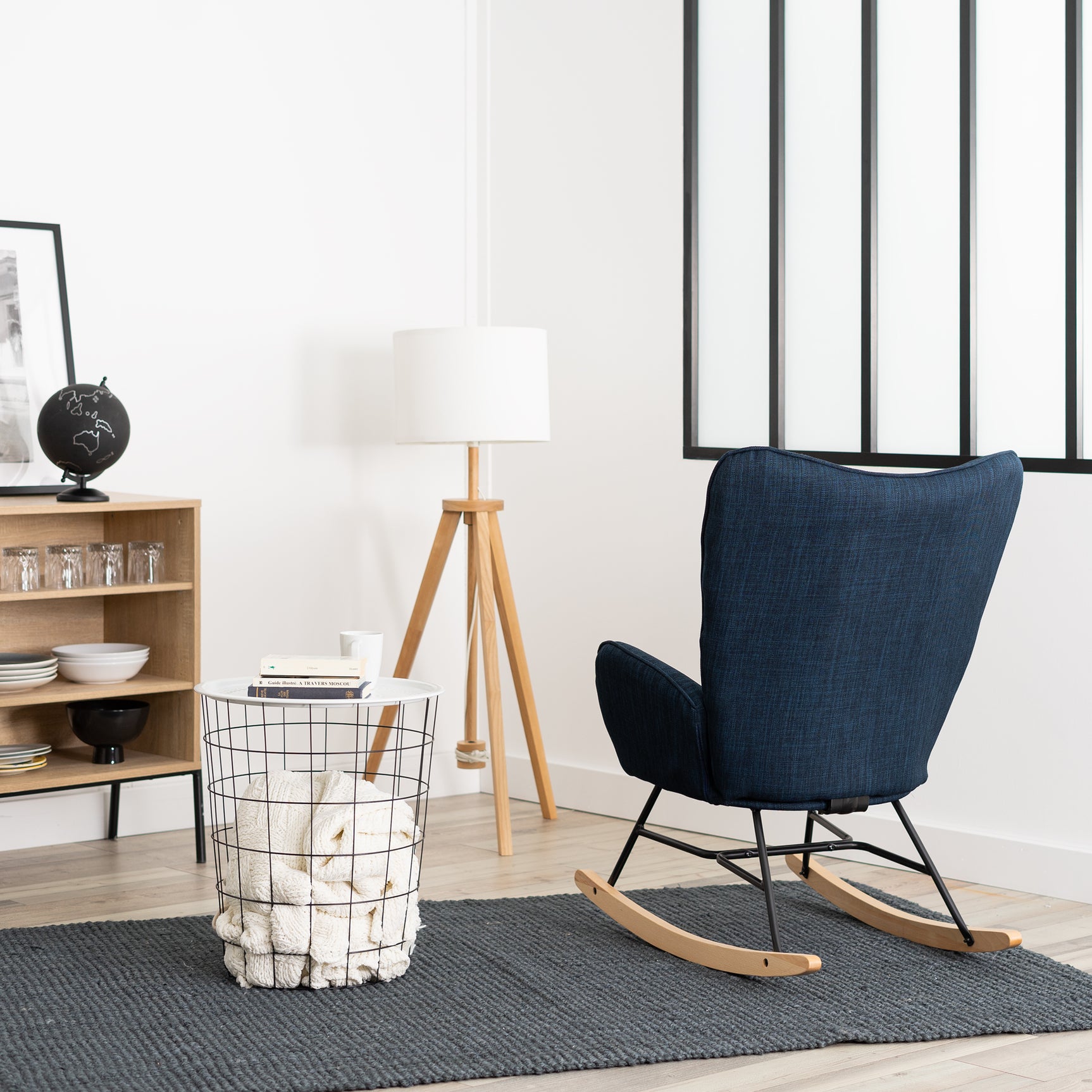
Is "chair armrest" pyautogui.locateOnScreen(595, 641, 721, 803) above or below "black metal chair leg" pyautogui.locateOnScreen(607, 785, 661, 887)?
above

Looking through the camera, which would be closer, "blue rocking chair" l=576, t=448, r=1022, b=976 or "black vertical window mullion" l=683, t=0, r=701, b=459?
"blue rocking chair" l=576, t=448, r=1022, b=976

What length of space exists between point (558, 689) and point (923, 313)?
1.57 m

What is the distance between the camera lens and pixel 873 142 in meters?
3.83

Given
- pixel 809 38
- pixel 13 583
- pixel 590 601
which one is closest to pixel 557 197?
pixel 809 38

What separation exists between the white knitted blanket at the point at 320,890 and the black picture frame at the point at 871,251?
171 centimetres

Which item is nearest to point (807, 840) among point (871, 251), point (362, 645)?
point (362, 645)

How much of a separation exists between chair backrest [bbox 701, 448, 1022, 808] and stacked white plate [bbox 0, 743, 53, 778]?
1.67 meters

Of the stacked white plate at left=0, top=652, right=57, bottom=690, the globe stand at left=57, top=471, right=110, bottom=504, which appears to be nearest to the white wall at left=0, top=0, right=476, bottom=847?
the globe stand at left=57, top=471, right=110, bottom=504

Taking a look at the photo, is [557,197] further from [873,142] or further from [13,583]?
[13,583]

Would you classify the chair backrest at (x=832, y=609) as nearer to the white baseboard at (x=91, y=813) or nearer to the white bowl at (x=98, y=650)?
the white bowl at (x=98, y=650)

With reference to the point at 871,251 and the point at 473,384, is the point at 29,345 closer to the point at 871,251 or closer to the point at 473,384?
the point at 473,384

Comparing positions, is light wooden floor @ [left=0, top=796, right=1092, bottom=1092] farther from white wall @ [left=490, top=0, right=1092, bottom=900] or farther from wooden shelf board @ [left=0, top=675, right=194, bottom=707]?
wooden shelf board @ [left=0, top=675, right=194, bottom=707]

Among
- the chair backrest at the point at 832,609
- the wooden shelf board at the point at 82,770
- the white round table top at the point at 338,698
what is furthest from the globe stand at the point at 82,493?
the chair backrest at the point at 832,609

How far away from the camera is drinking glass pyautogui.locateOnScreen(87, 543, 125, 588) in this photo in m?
3.67
